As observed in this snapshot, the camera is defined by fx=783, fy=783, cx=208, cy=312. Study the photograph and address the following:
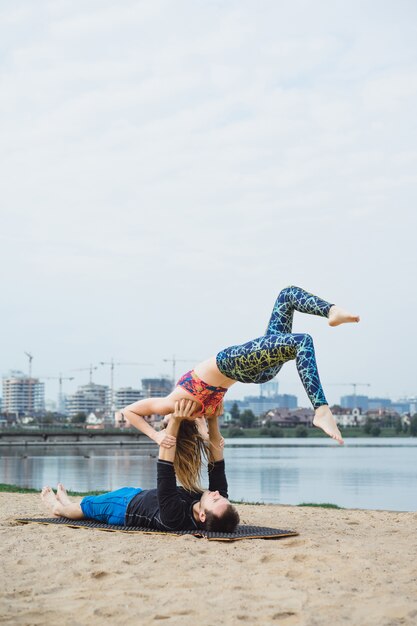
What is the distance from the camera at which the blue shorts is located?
736cm

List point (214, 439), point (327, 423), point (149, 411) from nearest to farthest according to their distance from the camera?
point (327, 423)
point (149, 411)
point (214, 439)

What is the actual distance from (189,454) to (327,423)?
1680 millimetres

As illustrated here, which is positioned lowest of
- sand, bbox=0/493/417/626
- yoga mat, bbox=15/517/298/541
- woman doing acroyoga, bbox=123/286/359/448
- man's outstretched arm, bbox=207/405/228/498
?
sand, bbox=0/493/417/626

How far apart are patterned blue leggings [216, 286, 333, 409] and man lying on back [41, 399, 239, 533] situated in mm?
539

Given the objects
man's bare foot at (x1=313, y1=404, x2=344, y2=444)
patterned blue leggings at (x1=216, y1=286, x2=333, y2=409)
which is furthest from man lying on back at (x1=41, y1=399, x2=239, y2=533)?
man's bare foot at (x1=313, y1=404, x2=344, y2=444)

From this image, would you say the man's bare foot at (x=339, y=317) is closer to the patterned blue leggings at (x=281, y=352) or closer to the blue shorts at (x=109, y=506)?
the patterned blue leggings at (x=281, y=352)

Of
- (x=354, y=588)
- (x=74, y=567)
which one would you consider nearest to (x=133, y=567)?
(x=74, y=567)

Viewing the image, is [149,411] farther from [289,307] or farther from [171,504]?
[289,307]

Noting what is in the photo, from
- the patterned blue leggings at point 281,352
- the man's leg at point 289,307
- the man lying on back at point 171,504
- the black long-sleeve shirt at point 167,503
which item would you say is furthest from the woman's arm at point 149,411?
the man's leg at point 289,307

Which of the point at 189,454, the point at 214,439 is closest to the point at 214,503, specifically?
the point at 189,454

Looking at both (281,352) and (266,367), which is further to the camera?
(266,367)

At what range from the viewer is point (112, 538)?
668cm

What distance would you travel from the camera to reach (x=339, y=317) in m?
6.18

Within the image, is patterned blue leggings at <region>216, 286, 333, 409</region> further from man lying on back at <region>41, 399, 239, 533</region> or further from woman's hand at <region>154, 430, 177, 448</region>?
woman's hand at <region>154, 430, 177, 448</region>
